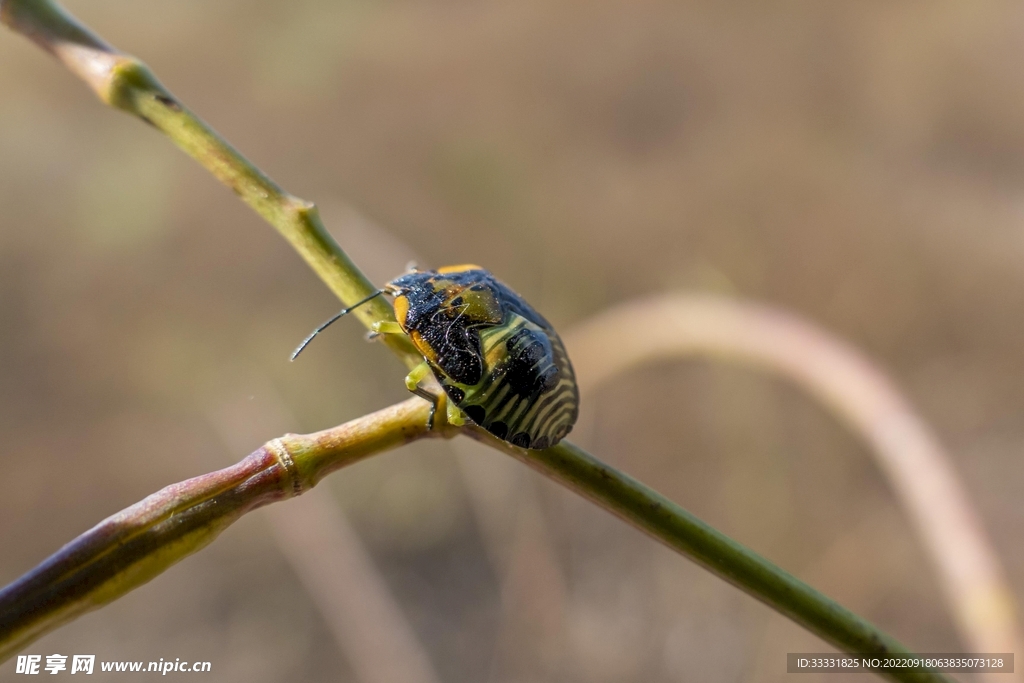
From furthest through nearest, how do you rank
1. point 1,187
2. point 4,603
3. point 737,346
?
point 1,187, point 737,346, point 4,603

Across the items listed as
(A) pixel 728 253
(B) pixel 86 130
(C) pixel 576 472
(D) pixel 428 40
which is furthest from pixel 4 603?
(D) pixel 428 40

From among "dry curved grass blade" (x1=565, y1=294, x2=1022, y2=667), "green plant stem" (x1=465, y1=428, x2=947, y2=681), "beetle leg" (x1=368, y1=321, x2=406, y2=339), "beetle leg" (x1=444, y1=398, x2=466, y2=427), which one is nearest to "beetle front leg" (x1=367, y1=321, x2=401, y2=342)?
"beetle leg" (x1=368, y1=321, x2=406, y2=339)

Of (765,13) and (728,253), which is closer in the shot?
(728,253)

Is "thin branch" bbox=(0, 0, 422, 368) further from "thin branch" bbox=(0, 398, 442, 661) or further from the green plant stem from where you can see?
the green plant stem

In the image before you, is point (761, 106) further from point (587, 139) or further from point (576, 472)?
point (576, 472)

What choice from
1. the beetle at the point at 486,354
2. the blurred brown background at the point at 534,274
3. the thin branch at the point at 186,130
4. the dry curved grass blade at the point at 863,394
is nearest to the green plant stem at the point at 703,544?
the beetle at the point at 486,354

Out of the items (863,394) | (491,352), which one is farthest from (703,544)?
(863,394)

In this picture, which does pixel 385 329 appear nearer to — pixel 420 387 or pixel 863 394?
pixel 420 387
